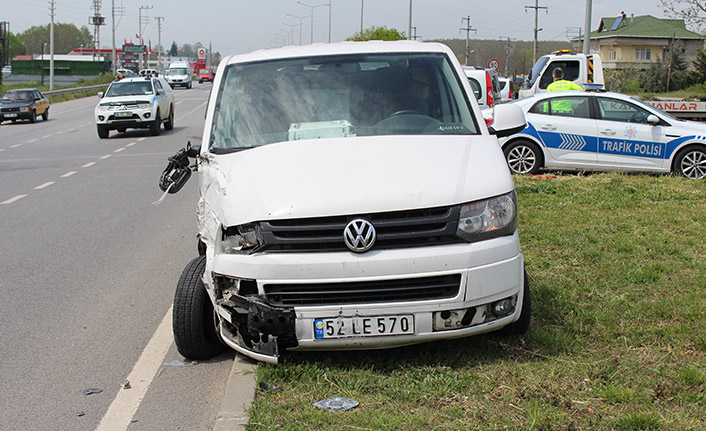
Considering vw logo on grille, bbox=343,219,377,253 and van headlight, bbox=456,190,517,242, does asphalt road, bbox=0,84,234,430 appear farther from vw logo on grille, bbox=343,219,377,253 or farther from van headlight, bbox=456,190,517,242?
van headlight, bbox=456,190,517,242

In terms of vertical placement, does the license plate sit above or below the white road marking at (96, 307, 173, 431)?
above

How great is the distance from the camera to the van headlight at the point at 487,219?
4312 mm

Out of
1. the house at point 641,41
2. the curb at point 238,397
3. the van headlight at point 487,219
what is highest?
the house at point 641,41

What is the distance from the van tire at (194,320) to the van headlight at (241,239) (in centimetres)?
60

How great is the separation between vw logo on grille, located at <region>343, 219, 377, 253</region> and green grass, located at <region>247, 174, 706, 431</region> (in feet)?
2.45

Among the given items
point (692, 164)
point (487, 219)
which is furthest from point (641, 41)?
point (487, 219)

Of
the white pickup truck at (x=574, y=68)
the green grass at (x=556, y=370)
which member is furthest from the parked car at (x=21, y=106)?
the green grass at (x=556, y=370)

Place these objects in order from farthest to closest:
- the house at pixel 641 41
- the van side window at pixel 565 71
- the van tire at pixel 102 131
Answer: the house at pixel 641 41
the van tire at pixel 102 131
the van side window at pixel 565 71

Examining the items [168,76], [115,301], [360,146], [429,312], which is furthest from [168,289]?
[168,76]

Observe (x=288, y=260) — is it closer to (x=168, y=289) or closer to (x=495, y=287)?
(x=495, y=287)

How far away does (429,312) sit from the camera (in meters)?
4.27

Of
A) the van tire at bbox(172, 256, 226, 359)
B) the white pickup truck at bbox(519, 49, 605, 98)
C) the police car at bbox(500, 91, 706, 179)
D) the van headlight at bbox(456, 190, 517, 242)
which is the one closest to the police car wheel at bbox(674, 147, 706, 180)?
the police car at bbox(500, 91, 706, 179)

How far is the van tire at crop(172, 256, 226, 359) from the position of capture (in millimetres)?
4883

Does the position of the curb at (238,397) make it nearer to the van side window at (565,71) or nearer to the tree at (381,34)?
the van side window at (565,71)
